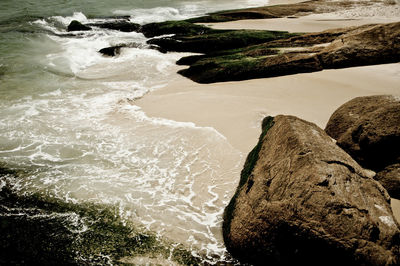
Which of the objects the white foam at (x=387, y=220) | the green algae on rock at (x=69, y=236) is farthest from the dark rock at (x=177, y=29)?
the white foam at (x=387, y=220)

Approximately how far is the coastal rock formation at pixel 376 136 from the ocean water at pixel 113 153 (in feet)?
6.49

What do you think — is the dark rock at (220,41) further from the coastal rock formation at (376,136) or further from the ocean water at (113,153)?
the coastal rock formation at (376,136)

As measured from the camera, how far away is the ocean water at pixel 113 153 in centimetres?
436

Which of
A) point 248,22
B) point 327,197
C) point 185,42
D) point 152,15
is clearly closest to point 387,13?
point 248,22

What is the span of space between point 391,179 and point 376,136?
0.70 m

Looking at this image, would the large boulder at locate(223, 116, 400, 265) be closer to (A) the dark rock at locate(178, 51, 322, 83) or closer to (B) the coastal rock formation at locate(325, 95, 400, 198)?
(B) the coastal rock formation at locate(325, 95, 400, 198)

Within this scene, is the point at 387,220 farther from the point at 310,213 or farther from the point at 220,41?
the point at 220,41

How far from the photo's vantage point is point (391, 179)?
4309 millimetres

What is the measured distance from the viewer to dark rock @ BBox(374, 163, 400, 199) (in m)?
4.23

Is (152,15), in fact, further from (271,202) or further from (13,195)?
(271,202)

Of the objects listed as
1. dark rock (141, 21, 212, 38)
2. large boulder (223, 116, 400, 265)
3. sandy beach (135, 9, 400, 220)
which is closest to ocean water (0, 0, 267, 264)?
sandy beach (135, 9, 400, 220)

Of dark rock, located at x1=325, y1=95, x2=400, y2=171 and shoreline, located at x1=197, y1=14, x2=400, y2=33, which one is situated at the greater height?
shoreline, located at x1=197, y1=14, x2=400, y2=33

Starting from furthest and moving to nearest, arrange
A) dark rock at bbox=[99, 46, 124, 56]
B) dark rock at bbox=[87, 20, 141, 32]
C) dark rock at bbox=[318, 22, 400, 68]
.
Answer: dark rock at bbox=[87, 20, 141, 32] < dark rock at bbox=[99, 46, 124, 56] < dark rock at bbox=[318, 22, 400, 68]

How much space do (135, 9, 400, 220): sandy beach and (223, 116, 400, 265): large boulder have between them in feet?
6.22
